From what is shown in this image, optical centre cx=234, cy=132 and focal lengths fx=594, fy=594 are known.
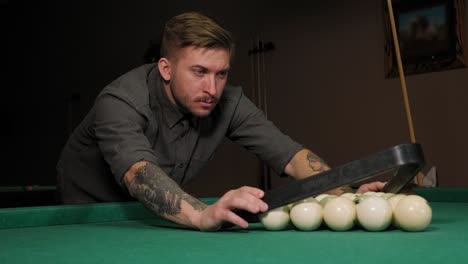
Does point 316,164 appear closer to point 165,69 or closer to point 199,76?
point 199,76

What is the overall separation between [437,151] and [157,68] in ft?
9.56

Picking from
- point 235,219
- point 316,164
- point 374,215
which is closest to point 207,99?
point 316,164

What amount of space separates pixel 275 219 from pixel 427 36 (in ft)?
11.9

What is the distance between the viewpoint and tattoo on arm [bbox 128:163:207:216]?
5.12 feet

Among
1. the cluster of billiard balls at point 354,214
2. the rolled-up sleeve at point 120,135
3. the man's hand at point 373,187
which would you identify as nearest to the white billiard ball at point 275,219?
the cluster of billiard balls at point 354,214

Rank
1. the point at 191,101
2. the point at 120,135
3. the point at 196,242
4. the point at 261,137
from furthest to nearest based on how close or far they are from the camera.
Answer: the point at 261,137, the point at 191,101, the point at 120,135, the point at 196,242

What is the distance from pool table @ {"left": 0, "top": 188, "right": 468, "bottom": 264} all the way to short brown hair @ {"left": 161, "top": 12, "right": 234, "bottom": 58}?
0.62 m

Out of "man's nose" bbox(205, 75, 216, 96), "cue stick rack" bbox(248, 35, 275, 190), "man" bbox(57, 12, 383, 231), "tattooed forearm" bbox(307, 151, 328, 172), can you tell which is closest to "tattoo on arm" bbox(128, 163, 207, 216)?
"man" bbox(57, 12, 383, 231)

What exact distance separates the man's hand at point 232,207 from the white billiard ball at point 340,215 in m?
0.15

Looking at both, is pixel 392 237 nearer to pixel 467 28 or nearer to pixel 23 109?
pixel 467 28

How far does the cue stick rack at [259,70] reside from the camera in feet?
19.1

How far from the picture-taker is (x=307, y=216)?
4.51 ft

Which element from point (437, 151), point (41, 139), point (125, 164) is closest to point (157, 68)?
point (125, 164)

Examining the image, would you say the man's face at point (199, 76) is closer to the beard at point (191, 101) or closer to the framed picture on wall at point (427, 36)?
the beard at point (191, 101)
